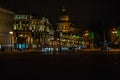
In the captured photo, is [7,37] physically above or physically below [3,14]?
below

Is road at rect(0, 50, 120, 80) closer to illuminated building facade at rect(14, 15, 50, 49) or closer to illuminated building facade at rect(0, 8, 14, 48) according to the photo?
illuminated building facade at rect(0, 8, 14, 48)

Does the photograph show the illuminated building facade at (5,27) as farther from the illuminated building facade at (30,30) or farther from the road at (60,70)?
the road at (60,70)

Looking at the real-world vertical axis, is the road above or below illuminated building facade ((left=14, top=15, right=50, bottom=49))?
below

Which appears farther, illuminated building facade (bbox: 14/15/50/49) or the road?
illuminated building facade (bbox: 14/15/50/49)

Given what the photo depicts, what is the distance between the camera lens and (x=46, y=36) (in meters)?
177

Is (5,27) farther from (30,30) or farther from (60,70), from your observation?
(60,70)

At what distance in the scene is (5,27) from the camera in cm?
11294

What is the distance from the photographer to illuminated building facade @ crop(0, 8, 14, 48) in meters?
109

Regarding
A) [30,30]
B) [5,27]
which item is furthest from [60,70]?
[30,30]

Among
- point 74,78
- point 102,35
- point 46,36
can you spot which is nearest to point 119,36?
point 102,35

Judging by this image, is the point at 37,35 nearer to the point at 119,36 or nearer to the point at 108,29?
the point at 108,29

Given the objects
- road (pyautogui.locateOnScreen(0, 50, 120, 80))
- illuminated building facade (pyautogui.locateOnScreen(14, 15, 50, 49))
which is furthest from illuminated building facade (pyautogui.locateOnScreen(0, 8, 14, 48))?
road (pyautogui.locateOnScreen(0, 50, 120, 80))

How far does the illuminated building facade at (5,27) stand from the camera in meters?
109

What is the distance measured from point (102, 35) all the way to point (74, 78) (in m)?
125
